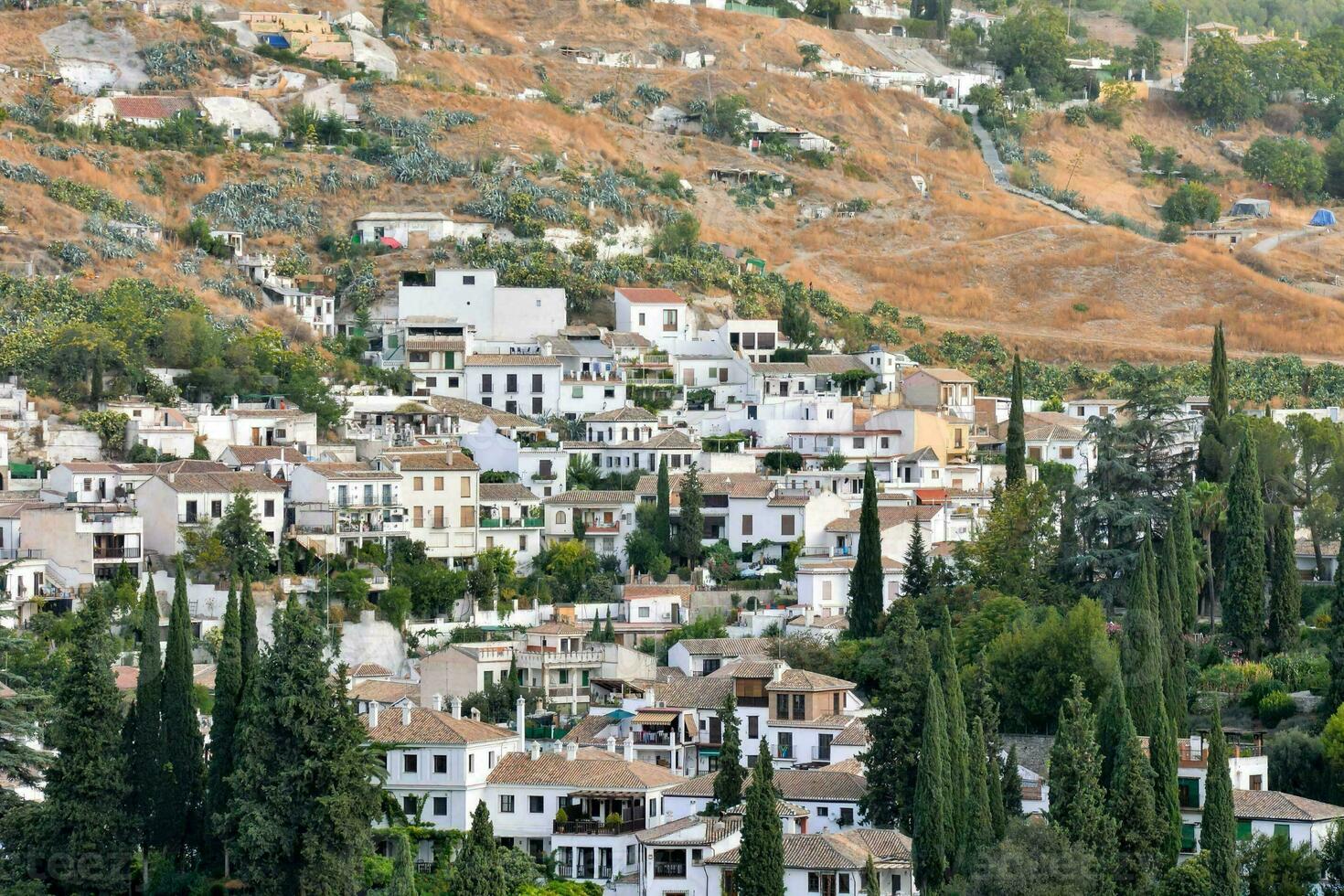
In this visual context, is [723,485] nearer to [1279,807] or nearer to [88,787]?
[88,787]

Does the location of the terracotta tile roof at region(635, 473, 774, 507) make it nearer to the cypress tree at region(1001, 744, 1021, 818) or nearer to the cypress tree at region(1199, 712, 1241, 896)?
the cypress tree at region(1001, 744, 1021, 818)

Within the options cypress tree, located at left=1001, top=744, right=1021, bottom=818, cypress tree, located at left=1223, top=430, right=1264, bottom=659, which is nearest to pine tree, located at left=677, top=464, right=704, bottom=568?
cypress tree, located at left=1223, top=430, right=1264, bottom=659

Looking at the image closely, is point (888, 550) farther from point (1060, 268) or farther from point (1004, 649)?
point (1060, 268)

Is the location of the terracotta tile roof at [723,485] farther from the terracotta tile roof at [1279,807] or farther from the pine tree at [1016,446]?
the terracotta tile roof at [1279,807]

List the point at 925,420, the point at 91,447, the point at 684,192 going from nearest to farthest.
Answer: the point at 91,447
the point at 925,420
the point at 684,192

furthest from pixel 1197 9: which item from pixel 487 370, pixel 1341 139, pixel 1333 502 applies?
pixel 1333 502
